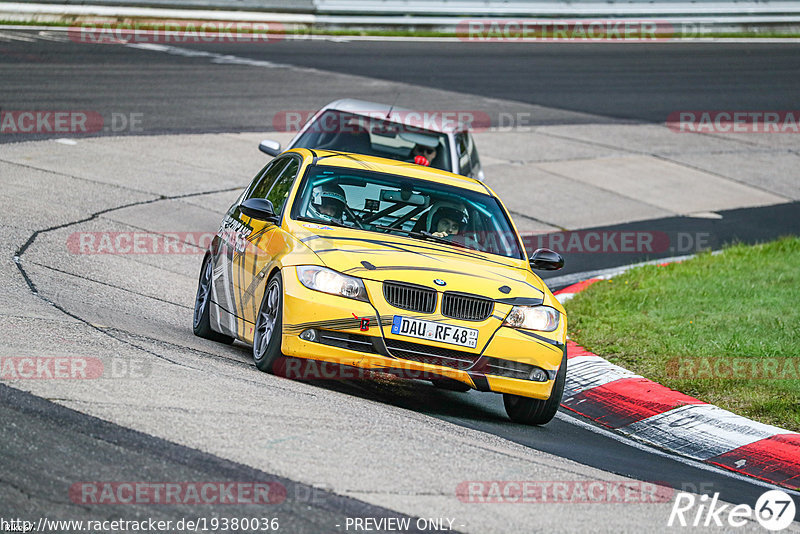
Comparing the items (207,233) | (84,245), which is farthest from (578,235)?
(84,245)

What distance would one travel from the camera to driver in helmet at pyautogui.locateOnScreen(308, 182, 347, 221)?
877 centimetres

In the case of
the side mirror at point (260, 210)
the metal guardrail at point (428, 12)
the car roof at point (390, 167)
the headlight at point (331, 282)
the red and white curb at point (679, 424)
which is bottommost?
the red and white curb at point (679, 424)

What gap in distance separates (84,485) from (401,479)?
4.86 ft

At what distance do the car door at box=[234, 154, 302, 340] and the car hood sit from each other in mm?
295

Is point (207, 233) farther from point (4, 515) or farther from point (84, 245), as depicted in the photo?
point (4, 515)

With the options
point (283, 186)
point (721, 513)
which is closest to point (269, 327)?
point (283, 186)

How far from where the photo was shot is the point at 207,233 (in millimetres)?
14469

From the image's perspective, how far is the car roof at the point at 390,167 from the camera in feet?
30.2

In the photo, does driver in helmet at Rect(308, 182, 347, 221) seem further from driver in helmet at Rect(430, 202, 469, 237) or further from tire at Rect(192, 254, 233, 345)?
tire at Rect(192, 254, 233, 345)

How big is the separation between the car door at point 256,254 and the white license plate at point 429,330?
1.11m

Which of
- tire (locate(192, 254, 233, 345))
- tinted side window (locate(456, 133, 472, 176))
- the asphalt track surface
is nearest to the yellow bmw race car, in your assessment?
tire (locate(192, 254, 233, 345))

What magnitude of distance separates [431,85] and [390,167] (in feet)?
56.4

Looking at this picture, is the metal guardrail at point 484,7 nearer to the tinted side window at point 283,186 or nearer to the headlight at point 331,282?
the tinted side window at point 283,186

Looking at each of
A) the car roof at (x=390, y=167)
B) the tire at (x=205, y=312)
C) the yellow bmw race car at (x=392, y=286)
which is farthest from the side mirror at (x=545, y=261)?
the tire at (x=205, y=312)
